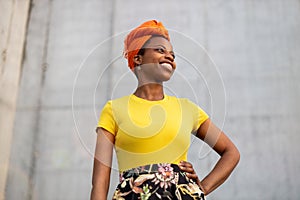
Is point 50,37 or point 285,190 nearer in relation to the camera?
point 285,190

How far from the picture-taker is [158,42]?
A: 1104 mm

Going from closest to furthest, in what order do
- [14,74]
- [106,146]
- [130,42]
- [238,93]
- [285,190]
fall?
1. [106,146]
2. [130,42]
3. [285,190]
4. [238,93]
5. [14,74]

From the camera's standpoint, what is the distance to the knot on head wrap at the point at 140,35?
1107mm

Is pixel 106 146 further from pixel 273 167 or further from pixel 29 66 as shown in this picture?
pixel 29 66

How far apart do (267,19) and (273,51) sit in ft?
0.72

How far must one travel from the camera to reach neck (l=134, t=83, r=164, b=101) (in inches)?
43.4

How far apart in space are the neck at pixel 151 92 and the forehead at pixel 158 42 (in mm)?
107

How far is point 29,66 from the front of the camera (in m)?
2.58

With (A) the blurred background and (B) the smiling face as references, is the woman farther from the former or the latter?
(A) the blurred background

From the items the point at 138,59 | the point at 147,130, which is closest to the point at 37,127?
the point at 138,59

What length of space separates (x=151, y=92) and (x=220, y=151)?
0.93 ft

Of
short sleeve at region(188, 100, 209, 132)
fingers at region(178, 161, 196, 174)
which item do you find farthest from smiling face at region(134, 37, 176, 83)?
fingers at region(178, 161, 196, 174)

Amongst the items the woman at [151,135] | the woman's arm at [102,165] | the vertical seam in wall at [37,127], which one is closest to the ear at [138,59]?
the woman at [151,135]

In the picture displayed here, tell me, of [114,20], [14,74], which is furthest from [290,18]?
[14,74]
